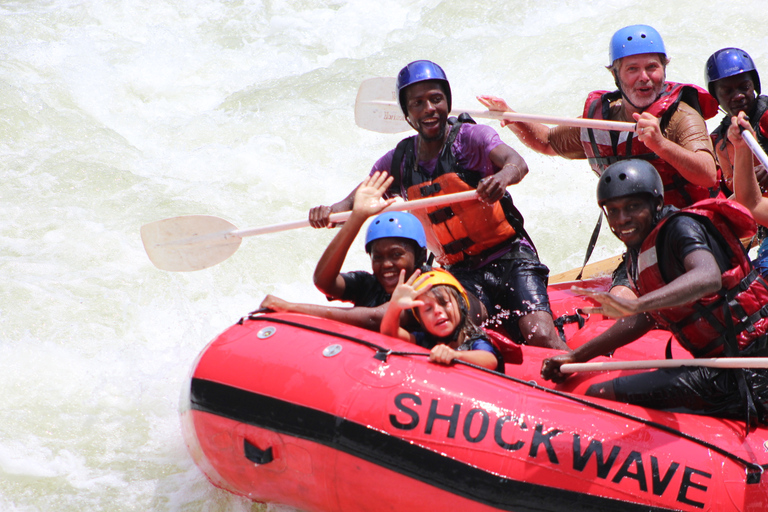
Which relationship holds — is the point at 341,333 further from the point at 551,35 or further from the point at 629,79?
the point at 551,35

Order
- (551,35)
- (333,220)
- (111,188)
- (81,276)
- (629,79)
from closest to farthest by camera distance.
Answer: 1. (333,220)
2. (629,79)
3. (81,276)
4. (111,188)
5. (551,35)

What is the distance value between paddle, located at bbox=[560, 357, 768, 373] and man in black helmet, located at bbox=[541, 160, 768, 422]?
0.36 ft

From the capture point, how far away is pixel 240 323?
3361 mm

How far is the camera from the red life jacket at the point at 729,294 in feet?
9.14

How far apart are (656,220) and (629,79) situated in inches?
51.7

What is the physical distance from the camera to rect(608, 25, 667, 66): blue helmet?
3891 millimetres

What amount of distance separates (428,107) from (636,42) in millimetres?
1108

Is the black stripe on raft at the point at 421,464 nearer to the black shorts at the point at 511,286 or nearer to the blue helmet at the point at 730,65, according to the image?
the black shorts at the point at 511,286

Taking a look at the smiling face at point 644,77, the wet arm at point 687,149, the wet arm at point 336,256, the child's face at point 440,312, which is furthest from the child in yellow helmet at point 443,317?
the smiling face at point 644,77

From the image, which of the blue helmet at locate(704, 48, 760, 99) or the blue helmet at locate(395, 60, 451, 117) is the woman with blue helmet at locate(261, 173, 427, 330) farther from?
the blue helmet at locate(704, 48, 760, 99)

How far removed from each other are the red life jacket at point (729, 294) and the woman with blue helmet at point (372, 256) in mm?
1062

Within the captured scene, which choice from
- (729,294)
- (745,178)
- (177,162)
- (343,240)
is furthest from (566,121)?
(177,162)

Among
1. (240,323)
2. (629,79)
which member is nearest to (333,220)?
(240,323)

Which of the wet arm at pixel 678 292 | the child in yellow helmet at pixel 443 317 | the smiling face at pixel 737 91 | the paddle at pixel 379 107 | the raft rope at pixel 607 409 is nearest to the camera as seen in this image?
the wet arm at pixel 678 292
